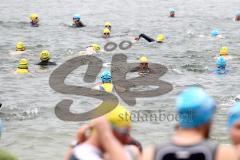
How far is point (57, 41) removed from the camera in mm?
28562

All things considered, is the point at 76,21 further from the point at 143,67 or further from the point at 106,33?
the point at 143,67

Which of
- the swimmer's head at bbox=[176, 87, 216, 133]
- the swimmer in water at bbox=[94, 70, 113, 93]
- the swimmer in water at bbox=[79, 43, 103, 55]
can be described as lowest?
the swimmer in water at bbox=[79, 43, 103, 55]

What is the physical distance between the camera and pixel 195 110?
140 inches

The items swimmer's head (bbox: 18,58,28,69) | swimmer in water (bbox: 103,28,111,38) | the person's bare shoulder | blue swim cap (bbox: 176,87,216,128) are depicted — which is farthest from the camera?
swimmer in water (bbox: 103,28,111,38)

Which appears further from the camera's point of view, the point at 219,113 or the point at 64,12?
the point at 64,12

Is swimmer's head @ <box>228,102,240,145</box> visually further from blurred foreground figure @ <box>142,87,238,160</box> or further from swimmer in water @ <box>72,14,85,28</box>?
swimmer in water @ <box>72,14,85,28</box>

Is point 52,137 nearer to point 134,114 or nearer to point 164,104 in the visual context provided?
point 134,114

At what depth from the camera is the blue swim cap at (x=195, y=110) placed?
11.7ft

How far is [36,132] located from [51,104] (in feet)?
9.08

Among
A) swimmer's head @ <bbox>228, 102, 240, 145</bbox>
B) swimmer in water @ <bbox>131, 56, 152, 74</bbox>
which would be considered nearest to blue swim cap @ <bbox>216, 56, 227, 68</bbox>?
swimmer in water @ <bbox>131, 56, 152, 74</bbox>

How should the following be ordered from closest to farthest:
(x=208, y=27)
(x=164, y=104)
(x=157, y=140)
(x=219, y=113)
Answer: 1. (x=157, y=140)
2. (x=219, y=113)
3. (x=164, y=104)
4. (x=208, y=27)

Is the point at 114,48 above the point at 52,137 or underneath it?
underneath

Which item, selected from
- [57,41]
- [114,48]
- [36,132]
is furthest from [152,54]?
[36,132]

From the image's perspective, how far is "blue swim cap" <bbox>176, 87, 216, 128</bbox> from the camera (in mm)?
3559
